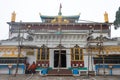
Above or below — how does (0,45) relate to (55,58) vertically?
above

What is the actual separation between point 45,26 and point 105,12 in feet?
24.0

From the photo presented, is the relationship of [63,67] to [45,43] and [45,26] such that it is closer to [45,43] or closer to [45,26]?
[45,43]

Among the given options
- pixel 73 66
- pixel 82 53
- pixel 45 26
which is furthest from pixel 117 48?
pixel 45 26

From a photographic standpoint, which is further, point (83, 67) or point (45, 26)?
point (45, 26)

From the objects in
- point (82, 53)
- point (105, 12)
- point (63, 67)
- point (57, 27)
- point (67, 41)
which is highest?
point (105, 12)

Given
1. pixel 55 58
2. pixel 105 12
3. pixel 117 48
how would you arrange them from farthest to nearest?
pixel 105 12, pixel 55 58, pixel 117 48

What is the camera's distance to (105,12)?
2236 cm

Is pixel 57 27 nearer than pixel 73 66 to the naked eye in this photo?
No

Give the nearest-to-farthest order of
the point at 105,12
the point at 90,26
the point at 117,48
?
1. the point at 117,48
2. the point at 90,26
3. the point at 105,12

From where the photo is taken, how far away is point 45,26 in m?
21.1

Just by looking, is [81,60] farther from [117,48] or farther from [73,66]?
[117,48]

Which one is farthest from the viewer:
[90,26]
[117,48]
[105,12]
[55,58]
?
[105,12]

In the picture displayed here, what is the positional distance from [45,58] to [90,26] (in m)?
6.28

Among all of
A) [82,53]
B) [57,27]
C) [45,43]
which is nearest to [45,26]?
[57,27]
